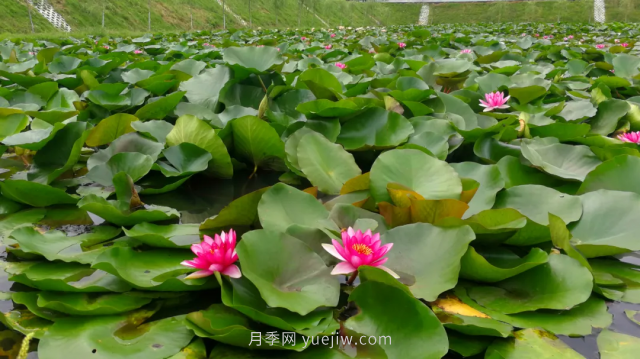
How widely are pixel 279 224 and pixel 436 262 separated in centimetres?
33

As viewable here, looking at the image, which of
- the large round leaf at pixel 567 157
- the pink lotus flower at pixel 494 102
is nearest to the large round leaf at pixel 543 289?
the large round leaf at pixel 567 157

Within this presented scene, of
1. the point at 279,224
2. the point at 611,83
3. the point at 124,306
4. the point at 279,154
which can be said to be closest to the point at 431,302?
the point at 279,224

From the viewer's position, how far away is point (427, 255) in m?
0.85

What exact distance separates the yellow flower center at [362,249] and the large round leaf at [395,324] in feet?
0.20

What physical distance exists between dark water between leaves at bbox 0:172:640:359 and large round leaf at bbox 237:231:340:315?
0.38m

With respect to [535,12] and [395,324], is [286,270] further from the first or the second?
[535,12]

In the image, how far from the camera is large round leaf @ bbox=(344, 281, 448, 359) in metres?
0.67

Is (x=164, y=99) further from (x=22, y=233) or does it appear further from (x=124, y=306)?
(x=124, y=306)

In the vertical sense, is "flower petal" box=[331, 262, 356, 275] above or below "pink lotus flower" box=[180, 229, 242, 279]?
above

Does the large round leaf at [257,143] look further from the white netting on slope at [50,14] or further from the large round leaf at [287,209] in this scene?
the white netting on slope at [50,14]

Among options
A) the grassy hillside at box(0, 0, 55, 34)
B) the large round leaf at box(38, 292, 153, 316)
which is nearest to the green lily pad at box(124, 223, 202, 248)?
the large round leaf at box(38, 292, 153, 316)

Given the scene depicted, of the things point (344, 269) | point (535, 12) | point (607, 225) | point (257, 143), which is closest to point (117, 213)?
point (257, 143)

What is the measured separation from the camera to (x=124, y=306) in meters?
0.79

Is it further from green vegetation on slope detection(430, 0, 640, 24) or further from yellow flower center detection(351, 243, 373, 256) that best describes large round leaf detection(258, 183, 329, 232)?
green vegetation on slope detection(430, 0, 640, 24)
